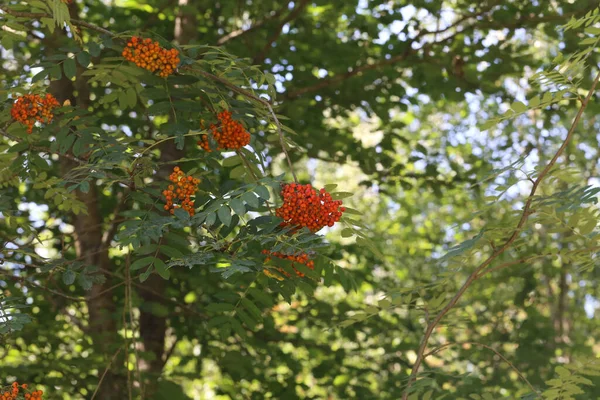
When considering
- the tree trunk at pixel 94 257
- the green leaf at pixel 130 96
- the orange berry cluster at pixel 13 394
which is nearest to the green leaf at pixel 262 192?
the orange berry cluster at pixel 13 394

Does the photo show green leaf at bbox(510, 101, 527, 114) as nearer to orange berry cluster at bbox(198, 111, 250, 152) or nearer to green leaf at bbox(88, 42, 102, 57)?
orange berry cluster at bbox(198, 111, 250, 152)

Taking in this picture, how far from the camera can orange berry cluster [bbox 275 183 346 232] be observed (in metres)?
1.93

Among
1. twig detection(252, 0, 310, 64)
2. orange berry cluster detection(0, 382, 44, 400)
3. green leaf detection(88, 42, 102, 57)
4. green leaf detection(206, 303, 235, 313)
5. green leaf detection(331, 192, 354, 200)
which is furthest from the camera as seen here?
twig detection(252, 0, 310, 64)

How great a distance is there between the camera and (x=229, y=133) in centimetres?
231

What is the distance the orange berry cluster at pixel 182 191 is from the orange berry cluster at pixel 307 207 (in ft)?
0.94

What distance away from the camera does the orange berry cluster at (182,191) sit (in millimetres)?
2105

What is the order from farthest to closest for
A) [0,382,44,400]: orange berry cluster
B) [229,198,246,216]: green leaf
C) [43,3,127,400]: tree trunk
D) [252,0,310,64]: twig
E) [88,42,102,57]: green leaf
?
[252,0,310,64]: twig → [43,3,127,400]: tree trunk → [88,42,102,57]: green leaf → [0,382,44,400]: orange berry cluster → [229,198,246,216]: green leaf

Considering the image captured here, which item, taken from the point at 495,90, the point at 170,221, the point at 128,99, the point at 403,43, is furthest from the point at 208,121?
the point at 495,90

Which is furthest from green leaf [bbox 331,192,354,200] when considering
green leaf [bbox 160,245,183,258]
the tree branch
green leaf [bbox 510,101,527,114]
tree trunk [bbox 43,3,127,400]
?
the tree branch

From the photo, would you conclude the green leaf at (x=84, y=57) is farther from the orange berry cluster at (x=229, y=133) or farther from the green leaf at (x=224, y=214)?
the green leaf at (x=224, y=214)

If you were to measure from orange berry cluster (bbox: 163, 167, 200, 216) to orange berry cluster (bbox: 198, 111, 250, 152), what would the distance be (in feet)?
0.74

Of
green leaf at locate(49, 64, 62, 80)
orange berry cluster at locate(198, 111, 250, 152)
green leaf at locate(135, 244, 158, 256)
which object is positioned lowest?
green leaf at locate(135, 244, 158, 256)

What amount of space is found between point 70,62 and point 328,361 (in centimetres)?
255

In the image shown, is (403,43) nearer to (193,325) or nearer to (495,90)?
(495,90)
